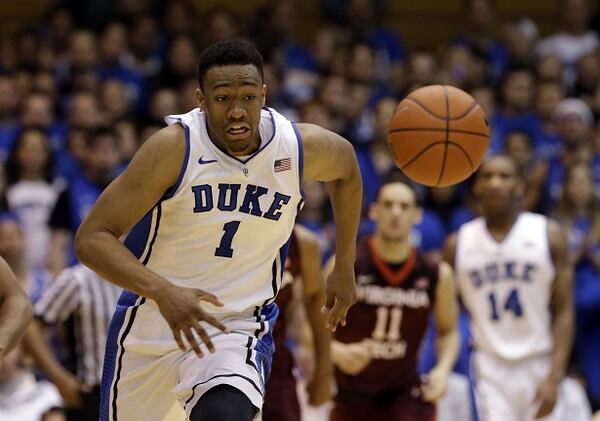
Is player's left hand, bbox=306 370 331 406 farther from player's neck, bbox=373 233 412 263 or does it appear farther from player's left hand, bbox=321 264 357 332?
player's left hand, bbox=321 264 357 332

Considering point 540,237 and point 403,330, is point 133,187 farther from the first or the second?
point 540,237

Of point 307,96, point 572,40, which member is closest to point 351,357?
point 307,96

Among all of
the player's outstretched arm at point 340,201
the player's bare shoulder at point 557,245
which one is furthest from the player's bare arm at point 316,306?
the player's bare shoulder at point 557,245

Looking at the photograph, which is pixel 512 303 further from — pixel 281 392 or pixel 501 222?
pixel 281 392

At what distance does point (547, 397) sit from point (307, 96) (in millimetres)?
4823

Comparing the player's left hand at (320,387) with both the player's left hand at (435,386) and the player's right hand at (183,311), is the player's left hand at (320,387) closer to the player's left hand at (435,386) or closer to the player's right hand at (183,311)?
the player's left hand at (435,386)

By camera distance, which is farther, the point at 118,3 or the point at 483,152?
the point at 118,3

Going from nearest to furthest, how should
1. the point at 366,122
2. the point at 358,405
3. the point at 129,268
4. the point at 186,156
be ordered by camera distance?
the point at 129,268 < the point at 186,156 < the point at 358,405 < the point at 366,122

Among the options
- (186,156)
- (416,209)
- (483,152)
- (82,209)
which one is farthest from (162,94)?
(186,156)

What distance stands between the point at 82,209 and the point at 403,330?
2.84 metres

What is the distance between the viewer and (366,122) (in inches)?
432

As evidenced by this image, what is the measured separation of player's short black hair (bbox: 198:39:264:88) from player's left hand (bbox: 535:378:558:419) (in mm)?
3612

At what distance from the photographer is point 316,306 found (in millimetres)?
6633

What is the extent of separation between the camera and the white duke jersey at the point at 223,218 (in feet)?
15.8
